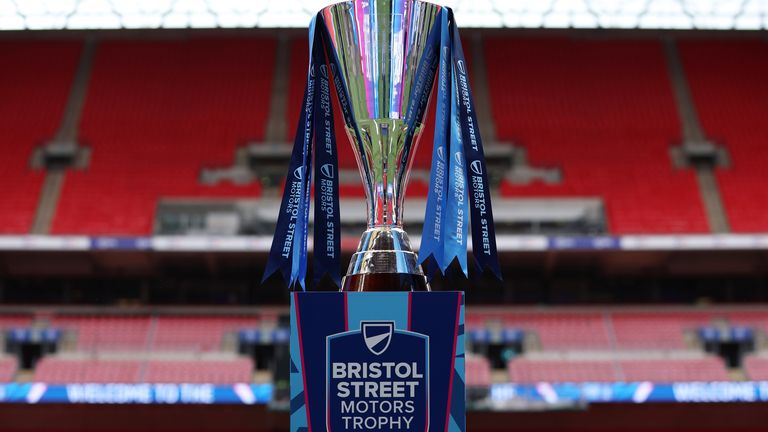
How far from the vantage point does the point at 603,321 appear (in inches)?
570

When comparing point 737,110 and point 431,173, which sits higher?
point 737,110

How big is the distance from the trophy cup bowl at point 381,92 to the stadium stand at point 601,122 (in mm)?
12761

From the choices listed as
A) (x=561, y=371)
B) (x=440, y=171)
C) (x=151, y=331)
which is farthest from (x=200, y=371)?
(x=440, y=171)

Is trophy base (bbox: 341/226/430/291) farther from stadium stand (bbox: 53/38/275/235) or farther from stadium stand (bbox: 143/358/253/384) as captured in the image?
stadium stand (bbox: 53/38/275/235)

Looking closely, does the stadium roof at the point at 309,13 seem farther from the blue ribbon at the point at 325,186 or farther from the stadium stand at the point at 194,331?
the blue ribbon at the point at 325,186

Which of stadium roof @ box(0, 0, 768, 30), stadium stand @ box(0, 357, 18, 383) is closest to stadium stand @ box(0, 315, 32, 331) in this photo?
stadium stand @ box(0, 357, 18, 383)

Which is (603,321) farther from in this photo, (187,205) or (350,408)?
(350,408)

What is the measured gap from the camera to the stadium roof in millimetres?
16797

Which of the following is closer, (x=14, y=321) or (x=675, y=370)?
(x=675, y=370)

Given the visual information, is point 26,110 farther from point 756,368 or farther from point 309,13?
point 756,368

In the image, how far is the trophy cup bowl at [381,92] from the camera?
2.42 metres

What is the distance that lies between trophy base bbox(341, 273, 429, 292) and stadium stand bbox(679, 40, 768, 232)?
13.5m

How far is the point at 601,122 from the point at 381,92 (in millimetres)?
15069

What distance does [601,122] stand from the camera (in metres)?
17.0
